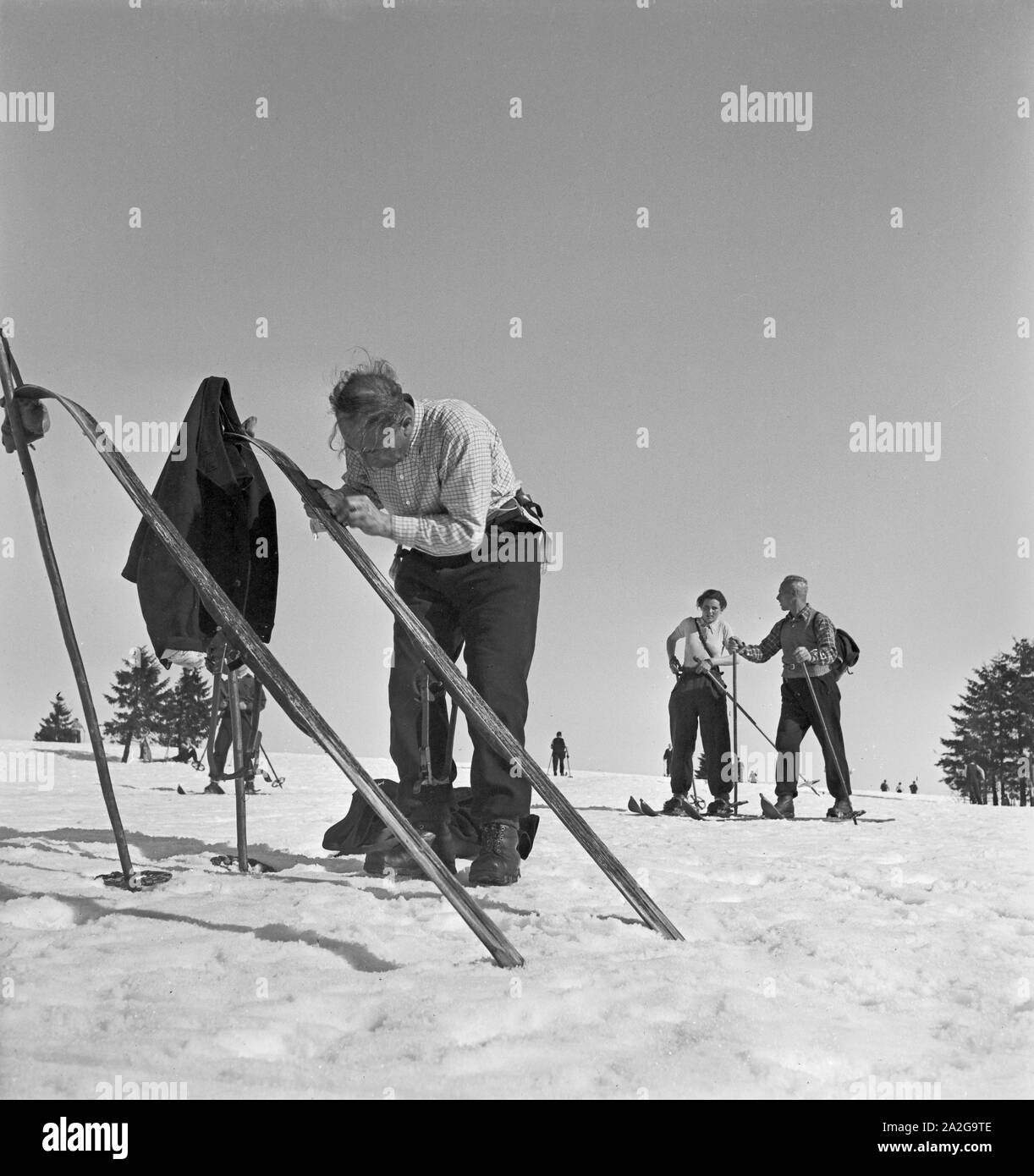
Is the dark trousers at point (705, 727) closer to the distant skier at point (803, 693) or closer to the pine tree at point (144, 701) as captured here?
the distant skier at point (803, 693)

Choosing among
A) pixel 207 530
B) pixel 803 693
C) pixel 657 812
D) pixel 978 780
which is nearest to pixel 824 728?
pixel 803 693

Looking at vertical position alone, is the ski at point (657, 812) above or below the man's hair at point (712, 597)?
below

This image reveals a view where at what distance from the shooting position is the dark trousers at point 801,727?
8.21m

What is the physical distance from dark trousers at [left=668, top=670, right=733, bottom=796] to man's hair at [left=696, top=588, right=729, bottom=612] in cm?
77

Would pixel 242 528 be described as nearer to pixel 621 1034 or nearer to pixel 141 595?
pixel 141 595

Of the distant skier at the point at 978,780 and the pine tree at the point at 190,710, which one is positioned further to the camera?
the pine tree at the point at 190,710

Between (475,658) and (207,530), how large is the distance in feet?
3.78

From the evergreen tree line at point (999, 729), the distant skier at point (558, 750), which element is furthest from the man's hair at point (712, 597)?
the evergreen tree line at point (999, 729)

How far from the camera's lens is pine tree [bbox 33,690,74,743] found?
4981cm

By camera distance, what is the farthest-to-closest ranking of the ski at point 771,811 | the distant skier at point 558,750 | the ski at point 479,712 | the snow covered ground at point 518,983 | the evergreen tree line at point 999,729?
the evergreen tree line at point 999,729
the distant skier at point 558,750
the ski at point 771,811
the ski at point 479,712
the snow covered ground at point 518,983

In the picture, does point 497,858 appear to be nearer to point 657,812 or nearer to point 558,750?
point 657,812

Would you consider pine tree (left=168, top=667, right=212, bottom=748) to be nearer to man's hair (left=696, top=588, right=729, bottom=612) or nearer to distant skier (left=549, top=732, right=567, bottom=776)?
distant skier (left=549, top=732, right=567, bottom=776)

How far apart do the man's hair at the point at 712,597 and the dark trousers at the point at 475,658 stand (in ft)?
18.2
